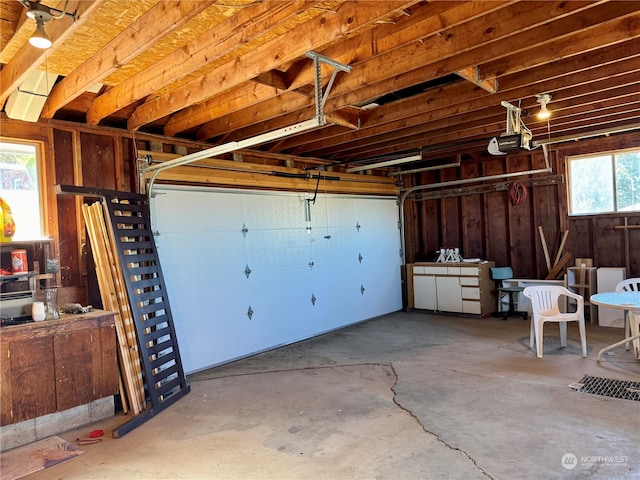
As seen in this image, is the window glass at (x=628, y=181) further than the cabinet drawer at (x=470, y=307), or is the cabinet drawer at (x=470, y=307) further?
the cabinet drawer at (x=470, y=307)

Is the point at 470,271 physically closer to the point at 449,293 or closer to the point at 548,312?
the point at 449,293

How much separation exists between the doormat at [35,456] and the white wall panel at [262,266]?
1621 mm

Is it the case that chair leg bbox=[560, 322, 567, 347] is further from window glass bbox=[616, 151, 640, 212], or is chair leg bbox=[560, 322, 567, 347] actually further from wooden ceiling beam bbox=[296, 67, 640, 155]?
wooden ceiling beam bbox=[296, 67, 640, 155]

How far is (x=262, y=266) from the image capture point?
5492mm

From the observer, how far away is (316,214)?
20.7 ft

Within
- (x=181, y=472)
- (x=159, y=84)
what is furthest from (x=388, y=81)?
(x=181, y=472)

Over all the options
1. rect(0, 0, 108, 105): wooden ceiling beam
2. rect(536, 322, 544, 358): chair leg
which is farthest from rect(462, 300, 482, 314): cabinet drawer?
rect(0, 0, 108, 105): wooden ceiling beam

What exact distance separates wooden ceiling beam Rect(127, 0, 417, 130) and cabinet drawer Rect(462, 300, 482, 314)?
520 cm

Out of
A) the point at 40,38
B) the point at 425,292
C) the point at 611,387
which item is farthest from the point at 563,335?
the point at 40,38

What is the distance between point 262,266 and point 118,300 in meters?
2.04

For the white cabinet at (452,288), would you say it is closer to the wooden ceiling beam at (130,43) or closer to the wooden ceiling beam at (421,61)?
the wooden ceiling beam at (421,61)

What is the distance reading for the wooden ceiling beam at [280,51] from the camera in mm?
2410

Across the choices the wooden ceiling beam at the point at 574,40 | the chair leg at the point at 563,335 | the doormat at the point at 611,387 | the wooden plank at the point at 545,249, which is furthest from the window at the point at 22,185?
the wooden plank at the point at 545,249

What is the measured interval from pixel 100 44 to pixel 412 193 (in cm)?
624
